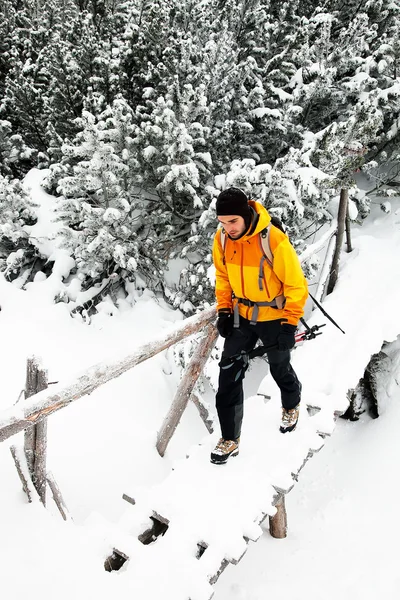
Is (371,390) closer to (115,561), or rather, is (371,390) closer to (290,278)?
(290,278)

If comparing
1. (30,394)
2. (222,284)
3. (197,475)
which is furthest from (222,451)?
(30,394)

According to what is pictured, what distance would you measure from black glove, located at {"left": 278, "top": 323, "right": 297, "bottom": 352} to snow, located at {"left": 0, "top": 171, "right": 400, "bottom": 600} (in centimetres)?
134

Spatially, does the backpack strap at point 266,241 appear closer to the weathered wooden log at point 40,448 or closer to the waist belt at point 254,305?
the waist belt at point 254,305

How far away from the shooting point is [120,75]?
1162cm

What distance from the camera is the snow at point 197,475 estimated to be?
2932 mm

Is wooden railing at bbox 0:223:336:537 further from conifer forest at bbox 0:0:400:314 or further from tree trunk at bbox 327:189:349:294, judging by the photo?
tree trunk at bbox 327:189:349:294

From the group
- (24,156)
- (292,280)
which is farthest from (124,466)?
(24,156)

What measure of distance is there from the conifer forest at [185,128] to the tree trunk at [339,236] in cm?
33

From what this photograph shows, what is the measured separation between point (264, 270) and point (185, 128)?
6.17 meters

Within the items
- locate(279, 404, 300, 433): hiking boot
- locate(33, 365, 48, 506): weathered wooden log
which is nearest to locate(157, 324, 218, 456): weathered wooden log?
locate(279, 404, 300, 433): hiking boot

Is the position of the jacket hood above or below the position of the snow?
above

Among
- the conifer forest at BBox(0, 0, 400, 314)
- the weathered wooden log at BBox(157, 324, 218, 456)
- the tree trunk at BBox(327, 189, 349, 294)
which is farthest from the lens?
the conifer forest at BBox(0, 0, 400, 314)

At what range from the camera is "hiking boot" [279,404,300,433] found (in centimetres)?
410

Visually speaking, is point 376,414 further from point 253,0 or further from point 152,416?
point 253,0
